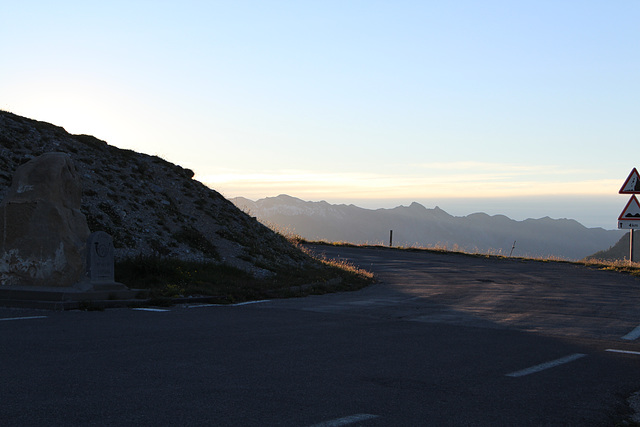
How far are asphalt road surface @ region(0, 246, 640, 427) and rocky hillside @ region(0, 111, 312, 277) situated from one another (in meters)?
6.66

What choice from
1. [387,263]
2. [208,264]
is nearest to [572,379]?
[208,264]

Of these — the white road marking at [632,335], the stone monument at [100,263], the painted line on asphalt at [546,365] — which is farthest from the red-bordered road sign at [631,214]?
the stone monument at [100,263]

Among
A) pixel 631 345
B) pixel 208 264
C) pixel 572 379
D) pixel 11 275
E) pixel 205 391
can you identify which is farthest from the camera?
pixel 208 264

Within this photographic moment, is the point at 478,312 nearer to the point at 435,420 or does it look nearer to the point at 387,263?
the point at 435,420

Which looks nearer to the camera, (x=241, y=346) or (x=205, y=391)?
(x=205, y=391)

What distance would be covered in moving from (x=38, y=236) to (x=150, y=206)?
28.9ft

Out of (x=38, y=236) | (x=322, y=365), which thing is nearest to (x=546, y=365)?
(x=322, y=365)

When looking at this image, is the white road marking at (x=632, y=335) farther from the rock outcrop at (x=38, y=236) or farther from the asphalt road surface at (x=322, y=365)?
the rock outcrop at (x=38, y=236)

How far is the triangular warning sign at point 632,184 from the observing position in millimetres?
25156

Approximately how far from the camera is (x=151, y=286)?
1520cm

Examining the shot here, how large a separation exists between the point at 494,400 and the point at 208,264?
44.5ft

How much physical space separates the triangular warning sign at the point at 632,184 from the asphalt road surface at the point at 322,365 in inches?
475

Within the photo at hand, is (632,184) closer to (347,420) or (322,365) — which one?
(322,365)

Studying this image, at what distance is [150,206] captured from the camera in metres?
22.5
